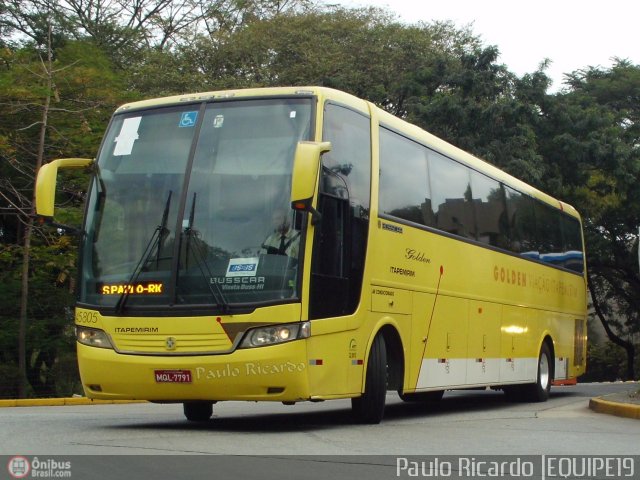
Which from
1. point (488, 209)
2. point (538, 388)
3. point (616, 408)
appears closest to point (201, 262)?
point (616, 408)

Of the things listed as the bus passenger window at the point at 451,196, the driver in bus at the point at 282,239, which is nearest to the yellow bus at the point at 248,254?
the driver in bus at the point at 282,239

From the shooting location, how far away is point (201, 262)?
36.0 ft

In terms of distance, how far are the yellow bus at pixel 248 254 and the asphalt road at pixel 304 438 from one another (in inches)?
19.6

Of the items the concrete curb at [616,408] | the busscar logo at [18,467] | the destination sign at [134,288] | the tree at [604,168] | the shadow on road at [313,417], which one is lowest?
the busscar logo at [18,467]

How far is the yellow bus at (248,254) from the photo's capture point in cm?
1078

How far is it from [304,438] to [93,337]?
2588 millimetres

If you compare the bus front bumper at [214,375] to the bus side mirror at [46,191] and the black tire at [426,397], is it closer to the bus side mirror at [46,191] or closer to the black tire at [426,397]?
the bus side mirror at [46,191]

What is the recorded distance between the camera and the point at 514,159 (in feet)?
101

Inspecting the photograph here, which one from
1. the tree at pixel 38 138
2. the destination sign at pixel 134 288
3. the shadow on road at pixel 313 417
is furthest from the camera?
the tree at pixel 38 138

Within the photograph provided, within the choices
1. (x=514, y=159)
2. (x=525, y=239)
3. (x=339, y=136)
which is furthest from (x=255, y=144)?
(x=514, y=159)

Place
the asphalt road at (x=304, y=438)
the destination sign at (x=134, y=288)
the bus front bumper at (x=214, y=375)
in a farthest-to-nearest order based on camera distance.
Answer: the destination sign at (x=134, y=288) < the bus front bumper at (x=214, y=375) < the asphalt road at (x=304, y=438)

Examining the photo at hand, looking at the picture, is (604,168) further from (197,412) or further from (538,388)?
(197,412)

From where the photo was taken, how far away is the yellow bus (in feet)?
35.4

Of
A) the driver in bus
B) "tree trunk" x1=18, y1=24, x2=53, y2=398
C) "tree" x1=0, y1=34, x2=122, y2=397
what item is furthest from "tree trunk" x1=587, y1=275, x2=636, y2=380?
the driver in bus
